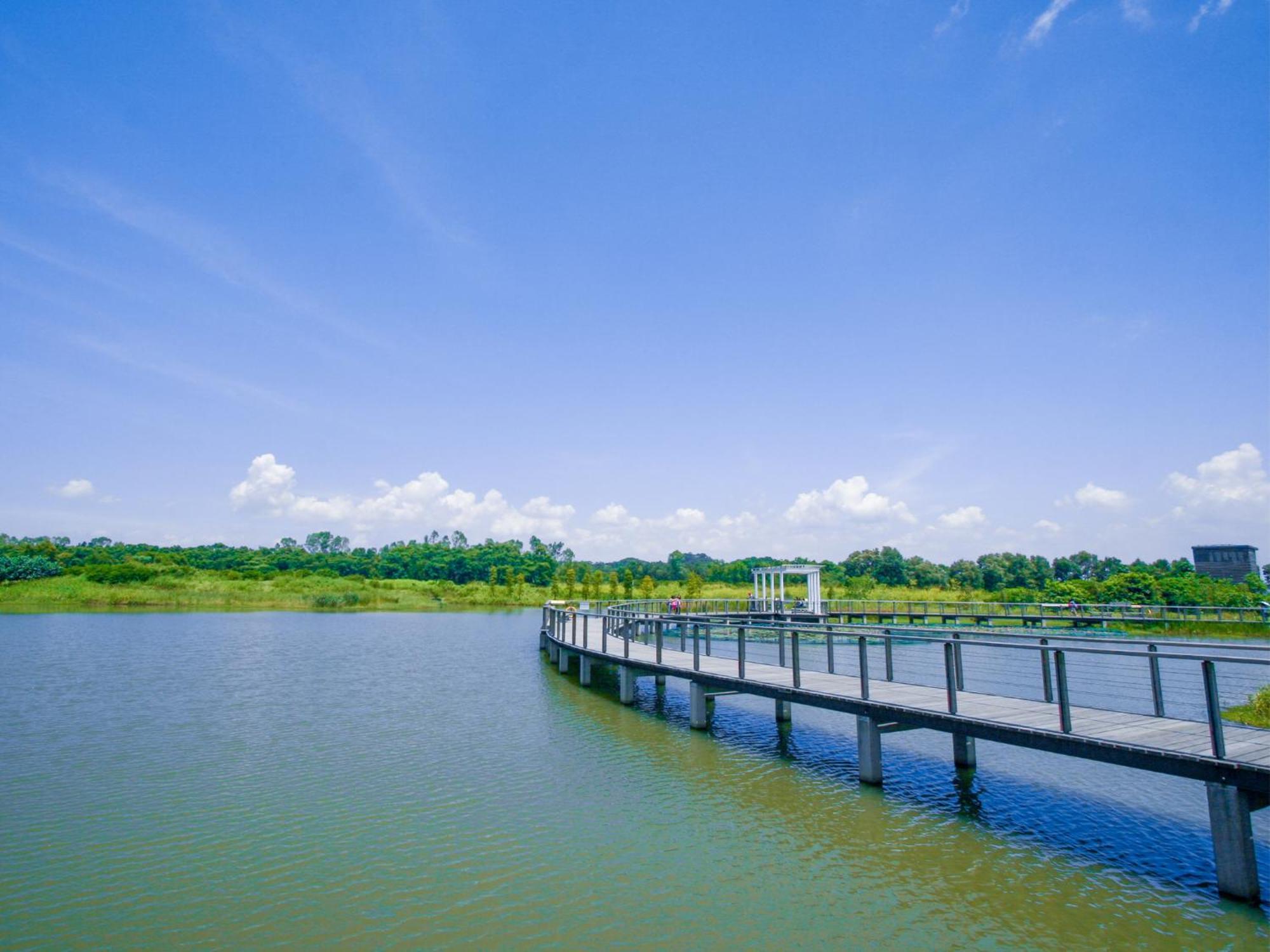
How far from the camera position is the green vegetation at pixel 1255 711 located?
14031 mm

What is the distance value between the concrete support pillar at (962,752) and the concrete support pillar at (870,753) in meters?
1.72

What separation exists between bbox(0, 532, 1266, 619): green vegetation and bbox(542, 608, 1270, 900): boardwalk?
2710 cm

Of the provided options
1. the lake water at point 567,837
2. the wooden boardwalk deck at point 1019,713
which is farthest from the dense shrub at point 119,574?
the wooden boardwalk deck at point 1019,713

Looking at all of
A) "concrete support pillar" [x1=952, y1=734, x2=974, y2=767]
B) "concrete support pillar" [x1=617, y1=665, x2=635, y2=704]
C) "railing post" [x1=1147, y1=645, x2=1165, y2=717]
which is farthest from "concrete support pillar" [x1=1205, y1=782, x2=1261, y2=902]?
"concrete support pillar" [x1=617, y1=665, x2=635, y2=704]

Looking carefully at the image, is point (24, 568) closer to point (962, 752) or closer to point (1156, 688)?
point (962, 752)

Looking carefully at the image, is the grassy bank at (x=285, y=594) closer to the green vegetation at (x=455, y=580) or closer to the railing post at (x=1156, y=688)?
the green vegetation at (x=455, y=580)

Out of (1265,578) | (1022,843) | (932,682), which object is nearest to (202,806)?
(1022,843)

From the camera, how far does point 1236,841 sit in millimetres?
6965

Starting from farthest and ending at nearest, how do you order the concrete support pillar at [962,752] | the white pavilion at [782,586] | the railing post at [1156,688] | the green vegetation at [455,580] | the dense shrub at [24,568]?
the dense shrub at [24,568]
the green vegetation at [455,580]
the white pavilion at [782,586]
the concrete support pillar at [962,752]
the railing post at [1156,688]

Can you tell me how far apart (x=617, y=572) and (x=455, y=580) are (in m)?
29.0

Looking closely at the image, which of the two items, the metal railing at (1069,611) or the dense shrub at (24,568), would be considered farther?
the dense shrub at (24,568)

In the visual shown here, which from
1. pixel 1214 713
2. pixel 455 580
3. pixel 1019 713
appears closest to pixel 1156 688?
pixel 1019 713

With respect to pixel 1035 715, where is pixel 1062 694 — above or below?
above

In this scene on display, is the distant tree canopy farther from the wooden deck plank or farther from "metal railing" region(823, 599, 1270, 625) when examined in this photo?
the wooden deck plank
